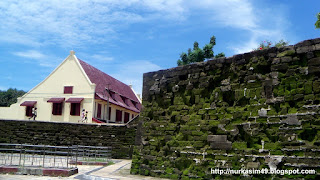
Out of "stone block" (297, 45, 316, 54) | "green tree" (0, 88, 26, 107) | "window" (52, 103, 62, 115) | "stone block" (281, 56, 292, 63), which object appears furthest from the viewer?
"green tree" (0, 88, 26, 107)

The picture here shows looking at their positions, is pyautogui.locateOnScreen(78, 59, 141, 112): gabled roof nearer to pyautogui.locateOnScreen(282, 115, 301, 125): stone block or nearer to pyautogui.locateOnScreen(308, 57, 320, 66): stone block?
pyautogui.locateOnScreen(282, 115, 301, 125): stone block

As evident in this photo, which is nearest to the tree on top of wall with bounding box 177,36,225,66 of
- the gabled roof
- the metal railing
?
the gabled roof

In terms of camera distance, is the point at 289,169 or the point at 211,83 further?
the point at 211,83

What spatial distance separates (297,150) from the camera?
542 cm

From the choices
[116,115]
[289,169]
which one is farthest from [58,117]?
[289,169]

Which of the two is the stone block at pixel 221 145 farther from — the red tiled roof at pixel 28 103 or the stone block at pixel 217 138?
the red tiled roof at pixel 28 103

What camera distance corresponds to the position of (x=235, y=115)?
644 cm

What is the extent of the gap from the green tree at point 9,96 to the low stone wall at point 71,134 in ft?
102

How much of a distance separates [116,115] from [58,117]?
5.53 metres

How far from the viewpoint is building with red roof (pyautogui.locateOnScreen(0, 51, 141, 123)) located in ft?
82.2

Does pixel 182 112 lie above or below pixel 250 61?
below

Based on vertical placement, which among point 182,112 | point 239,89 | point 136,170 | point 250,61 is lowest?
point 136,170

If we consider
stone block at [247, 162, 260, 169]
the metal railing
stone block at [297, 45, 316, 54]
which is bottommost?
the metal railing

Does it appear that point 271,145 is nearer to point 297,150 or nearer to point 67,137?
point 297,150
